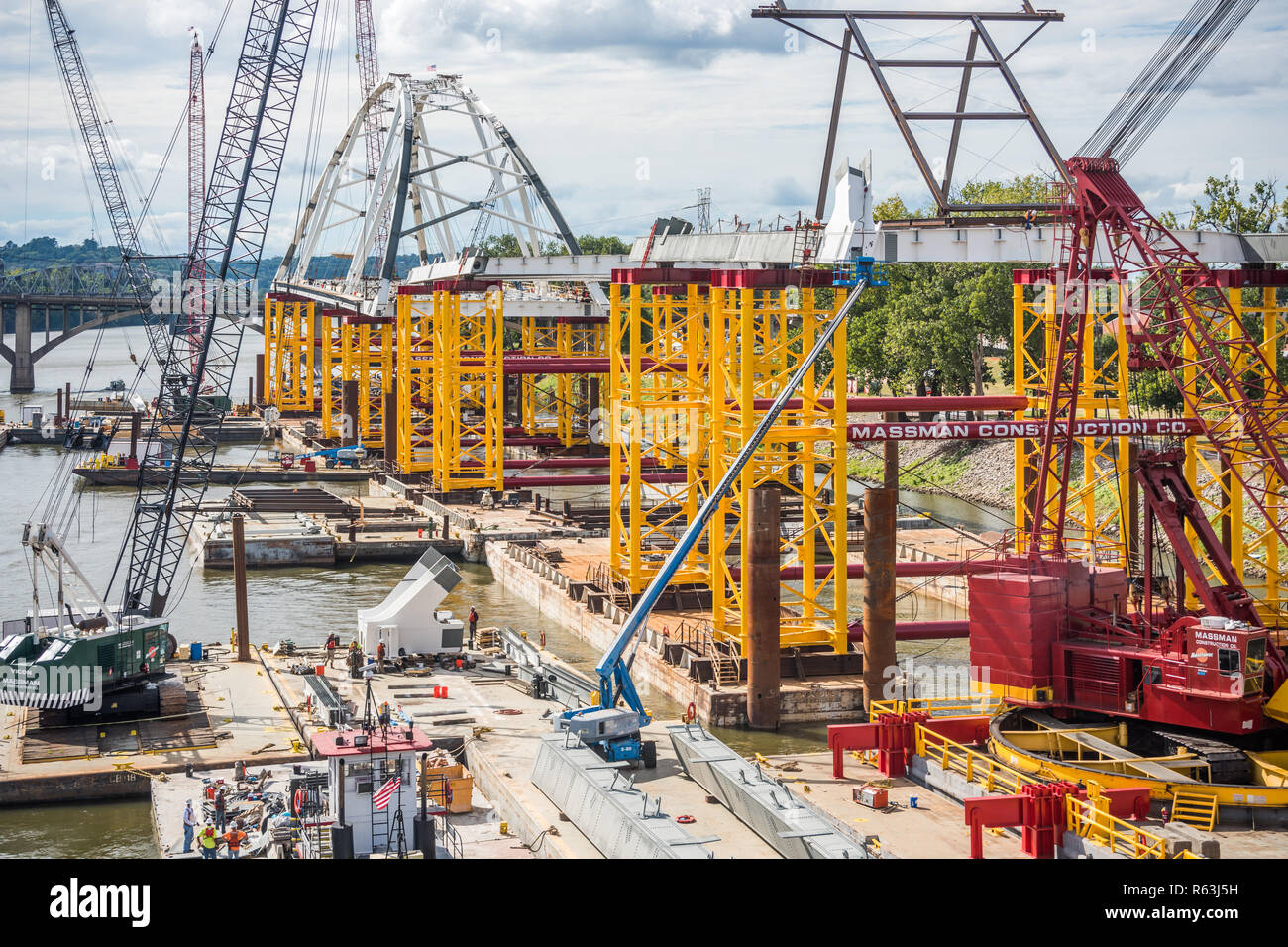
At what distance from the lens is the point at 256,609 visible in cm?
4894

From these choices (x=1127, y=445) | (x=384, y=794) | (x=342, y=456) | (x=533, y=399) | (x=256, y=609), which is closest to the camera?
(x=384, y=794)

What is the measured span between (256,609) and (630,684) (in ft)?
74.3

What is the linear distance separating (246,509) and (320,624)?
22086 mm

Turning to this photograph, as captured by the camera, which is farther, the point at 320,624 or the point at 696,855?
the point at 320,624

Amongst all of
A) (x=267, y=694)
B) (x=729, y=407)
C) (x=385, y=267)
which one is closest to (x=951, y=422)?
(x=729, y=407)

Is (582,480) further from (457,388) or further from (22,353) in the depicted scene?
(22,353)

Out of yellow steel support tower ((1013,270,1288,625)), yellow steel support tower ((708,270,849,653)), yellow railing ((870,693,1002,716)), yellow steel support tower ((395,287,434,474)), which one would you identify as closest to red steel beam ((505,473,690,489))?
yellow steel support tower ((395,287,434,474))

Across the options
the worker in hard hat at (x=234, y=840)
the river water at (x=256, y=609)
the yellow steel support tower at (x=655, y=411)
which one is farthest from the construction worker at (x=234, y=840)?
the yellow steel support tower at (x=655, y=411)

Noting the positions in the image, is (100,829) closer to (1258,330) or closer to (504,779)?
(504,779)

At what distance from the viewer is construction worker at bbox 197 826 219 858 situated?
2338 cm

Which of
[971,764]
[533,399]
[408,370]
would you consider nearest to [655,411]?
[971,764]

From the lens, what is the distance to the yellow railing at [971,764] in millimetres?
23891

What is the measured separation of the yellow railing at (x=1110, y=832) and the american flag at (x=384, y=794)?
9780mm

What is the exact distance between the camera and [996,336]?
285ft
